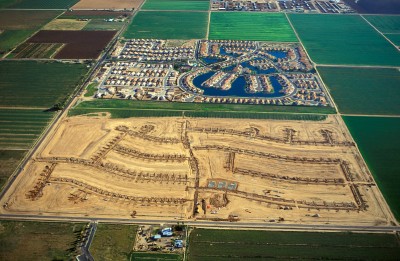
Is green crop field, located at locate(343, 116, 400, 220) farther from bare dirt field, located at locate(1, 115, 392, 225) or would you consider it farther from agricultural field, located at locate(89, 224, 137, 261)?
agricultural field, located at locate(89, 224, 137, 261)

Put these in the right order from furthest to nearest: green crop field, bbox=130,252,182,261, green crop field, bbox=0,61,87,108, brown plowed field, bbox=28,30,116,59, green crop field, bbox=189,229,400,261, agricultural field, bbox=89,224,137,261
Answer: brown plowed field, bbox=28,30,116,59 < green crop field, bbox=0,61,87,108 < green crop field, bbox=189,229,400,261 < agricultural field, bbox=89,224,137,261 < green crop field, bbox=130,252,182,261

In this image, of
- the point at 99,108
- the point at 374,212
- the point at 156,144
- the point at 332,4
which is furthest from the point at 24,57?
the point at 332,4

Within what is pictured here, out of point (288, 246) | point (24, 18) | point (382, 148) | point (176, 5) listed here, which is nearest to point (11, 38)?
point (24, 18)

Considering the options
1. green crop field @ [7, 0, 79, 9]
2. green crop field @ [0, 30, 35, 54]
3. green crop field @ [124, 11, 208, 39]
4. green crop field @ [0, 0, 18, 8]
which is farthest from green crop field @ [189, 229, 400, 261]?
green crop field @ [0, 0, 18, 8]

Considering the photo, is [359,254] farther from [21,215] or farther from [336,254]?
[21,215]

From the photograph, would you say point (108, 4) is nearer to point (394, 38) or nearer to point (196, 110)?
point (196, 110)

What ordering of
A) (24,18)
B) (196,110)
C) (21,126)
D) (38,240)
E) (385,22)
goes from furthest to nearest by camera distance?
(24,18)
(385,22)
(196,110)
(21,126)
(38,240)
